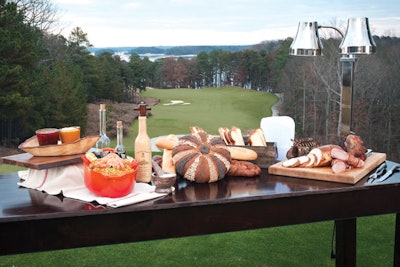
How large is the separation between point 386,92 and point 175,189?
544 inches

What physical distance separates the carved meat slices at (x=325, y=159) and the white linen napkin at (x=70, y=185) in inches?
27.5

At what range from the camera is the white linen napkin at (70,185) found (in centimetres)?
191

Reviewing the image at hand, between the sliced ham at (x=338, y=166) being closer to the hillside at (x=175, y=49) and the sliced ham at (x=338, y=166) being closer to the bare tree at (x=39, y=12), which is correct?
the hillside at (x=175, y=49)

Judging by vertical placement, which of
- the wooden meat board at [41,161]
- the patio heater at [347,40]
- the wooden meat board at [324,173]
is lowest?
the wooden meat board at [324,173]

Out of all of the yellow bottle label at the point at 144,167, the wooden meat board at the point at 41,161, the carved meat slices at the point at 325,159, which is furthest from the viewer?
the carved meat slices at the point at 325,159

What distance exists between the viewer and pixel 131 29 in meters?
12.0

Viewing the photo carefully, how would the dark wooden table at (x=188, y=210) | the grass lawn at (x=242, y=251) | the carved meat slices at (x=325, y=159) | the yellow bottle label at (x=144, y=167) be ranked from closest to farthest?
the dark wooden table at (x=188, y=210), the yellow bottle label at (x=144, y=167), the carved meat slices at (x=325, y=159), the grass lawn at (x=242, y=251)

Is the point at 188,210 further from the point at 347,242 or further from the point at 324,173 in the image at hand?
the point at 347,242

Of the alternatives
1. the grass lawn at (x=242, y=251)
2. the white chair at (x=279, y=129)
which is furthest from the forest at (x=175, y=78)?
the white chair at (x=279, y=129)

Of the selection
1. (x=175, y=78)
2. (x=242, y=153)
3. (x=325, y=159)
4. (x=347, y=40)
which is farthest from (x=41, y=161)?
(x=175, y=78)

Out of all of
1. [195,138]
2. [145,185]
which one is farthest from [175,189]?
[195,138]

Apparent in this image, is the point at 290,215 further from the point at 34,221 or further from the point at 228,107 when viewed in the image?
the point at 228,107

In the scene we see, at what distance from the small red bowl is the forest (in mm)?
10807

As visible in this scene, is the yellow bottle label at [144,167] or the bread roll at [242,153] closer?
the yellow bottle label at [144,167]
